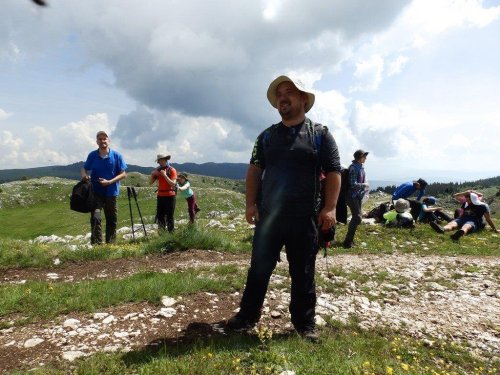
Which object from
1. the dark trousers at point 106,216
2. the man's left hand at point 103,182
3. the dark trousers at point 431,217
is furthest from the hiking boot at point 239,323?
the dark trousers at point 431,217

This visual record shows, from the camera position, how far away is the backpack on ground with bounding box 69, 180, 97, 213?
862cm

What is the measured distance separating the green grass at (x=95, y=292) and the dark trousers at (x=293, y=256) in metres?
1.83

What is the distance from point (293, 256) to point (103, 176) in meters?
7.52

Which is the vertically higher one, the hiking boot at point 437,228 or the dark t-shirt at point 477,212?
the dark t-shirt at point 477,212

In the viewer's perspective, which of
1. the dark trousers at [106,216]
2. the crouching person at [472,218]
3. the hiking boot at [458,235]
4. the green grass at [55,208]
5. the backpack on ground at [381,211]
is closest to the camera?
the dark trousers at [106,216]

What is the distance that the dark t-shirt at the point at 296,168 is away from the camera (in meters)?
3.95

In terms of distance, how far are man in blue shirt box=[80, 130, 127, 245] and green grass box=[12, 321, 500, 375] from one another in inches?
260

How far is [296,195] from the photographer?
396cm

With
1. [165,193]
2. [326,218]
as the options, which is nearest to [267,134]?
[326,218]

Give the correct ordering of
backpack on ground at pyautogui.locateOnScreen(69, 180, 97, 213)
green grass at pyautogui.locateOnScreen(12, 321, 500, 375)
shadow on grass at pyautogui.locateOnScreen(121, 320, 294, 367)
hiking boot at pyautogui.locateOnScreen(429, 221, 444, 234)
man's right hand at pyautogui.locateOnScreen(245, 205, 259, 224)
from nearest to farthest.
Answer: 1. green grass at pyautogui.locateOnScreen(12, 321, 500, 375)
2. shadow on grass at pyautogui.locateOnScreen(121, 320, 294, 367)
3. man's right hand at pyautogui.locateOnScreen(245, 205, 259, 224)
4. backpack on ground at pyautogui.locateOnScreen(69, 180, 97, 213)
5. hiking boot at pyautogui.locateOnScreen(429, 221, 444, 234)

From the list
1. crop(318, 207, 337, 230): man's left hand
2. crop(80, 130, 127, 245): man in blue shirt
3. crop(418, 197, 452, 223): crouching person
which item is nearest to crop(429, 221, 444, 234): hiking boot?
crop(418, 197, 452, 223): crouching person

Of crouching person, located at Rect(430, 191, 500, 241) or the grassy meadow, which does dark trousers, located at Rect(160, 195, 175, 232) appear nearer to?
the grassy meadow

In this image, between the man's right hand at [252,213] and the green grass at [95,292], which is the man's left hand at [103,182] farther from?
the man's right hand at [252,213]

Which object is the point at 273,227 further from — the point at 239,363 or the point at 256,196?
the point at 239,363
